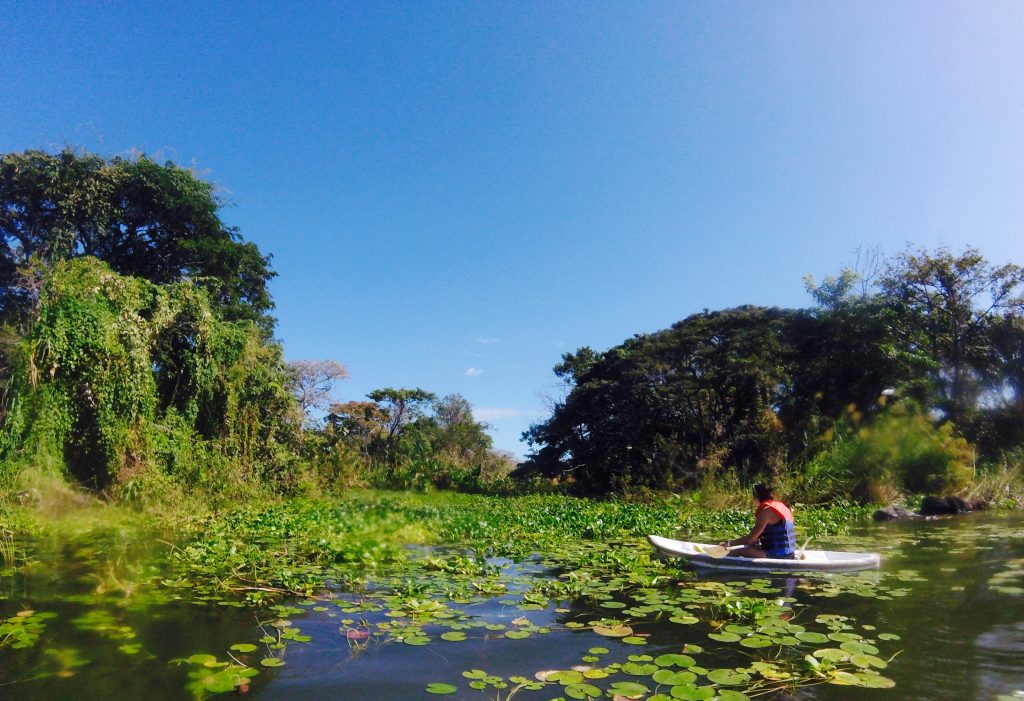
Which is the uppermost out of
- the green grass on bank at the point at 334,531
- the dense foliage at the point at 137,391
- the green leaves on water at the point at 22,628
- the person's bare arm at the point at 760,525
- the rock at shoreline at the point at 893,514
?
the dense foliage at the point at 137,391

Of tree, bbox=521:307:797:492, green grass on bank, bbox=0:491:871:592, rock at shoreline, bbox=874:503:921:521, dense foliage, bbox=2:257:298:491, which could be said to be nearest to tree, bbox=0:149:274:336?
dense foliage, bbox=2:257:298:491

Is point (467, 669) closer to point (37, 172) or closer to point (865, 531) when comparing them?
point (865, 531)

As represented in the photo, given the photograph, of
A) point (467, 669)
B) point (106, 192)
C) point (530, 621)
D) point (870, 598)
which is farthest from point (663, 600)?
point (106, 192)

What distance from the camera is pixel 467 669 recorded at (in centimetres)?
337

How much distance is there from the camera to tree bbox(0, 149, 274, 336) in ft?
59.4

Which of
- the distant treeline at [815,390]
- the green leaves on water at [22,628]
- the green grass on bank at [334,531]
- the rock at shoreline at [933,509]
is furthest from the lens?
the distant treeline at [815,390]

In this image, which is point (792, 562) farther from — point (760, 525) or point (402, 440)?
point (402, 440)

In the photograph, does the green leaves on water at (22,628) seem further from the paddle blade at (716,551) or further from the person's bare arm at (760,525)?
the person's bare arm at (760,525)

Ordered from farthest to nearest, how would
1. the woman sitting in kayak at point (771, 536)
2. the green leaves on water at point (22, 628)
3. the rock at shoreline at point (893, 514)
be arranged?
the rock at shoreline at point (893, 514), the woman sitting in kayak at point (771, 536), the green leaves on water at point (22, 628)

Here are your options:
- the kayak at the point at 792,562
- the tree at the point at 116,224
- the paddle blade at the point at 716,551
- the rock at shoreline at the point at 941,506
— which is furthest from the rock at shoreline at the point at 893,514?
the tree at the point at 116,224

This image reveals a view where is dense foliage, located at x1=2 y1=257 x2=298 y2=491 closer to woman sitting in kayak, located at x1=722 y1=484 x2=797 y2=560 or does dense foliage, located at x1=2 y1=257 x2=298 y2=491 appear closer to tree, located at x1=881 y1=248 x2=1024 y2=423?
woman sitting in kayak, located at x1=722 y1=484 x2=797 y2=560

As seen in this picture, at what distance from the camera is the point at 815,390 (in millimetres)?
17938

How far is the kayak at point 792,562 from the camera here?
6.00 metres

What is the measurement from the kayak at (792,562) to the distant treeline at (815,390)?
30.5 feet
